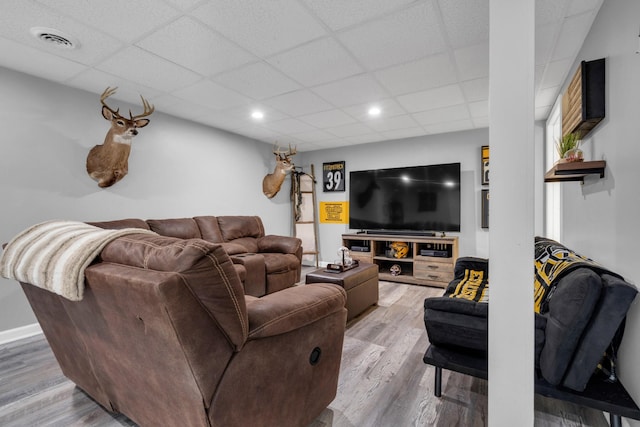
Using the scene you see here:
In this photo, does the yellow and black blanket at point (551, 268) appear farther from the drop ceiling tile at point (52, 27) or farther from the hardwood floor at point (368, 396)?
the drop ceiling tile at point (52, 27)

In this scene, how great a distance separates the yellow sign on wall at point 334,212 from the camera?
5672 millimetres

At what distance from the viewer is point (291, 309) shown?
1249 mm

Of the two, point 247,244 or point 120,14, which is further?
point 247,244

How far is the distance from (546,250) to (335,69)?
2.15 meters

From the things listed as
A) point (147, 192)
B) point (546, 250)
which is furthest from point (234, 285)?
point (147, 192)

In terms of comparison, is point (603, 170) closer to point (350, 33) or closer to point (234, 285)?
point (350, 33)

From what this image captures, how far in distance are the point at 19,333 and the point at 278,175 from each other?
3.68m

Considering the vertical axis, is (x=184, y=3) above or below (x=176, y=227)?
above

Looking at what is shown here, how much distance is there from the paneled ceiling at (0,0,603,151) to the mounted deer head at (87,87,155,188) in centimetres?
35

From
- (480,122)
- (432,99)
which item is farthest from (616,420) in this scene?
(480,122)

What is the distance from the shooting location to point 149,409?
125 cm

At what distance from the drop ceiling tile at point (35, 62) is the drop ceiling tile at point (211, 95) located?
86cm

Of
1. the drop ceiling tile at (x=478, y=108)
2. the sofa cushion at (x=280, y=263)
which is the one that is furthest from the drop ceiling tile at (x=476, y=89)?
the sofa cushion at (x=280, y=263)

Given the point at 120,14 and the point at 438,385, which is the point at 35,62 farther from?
the point at 438,385
